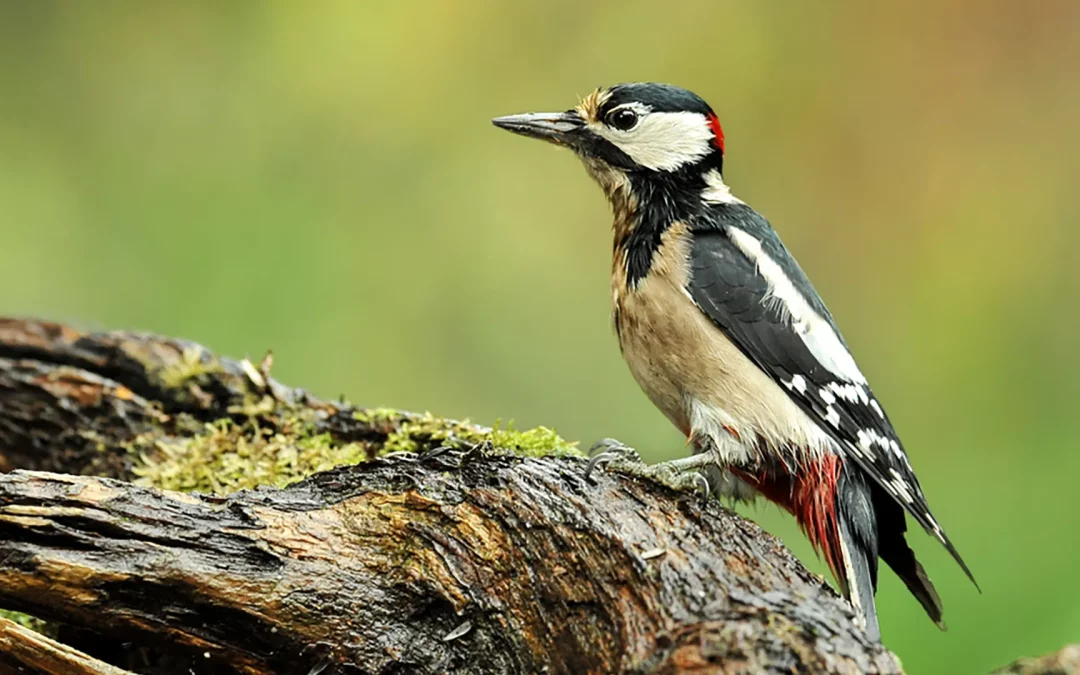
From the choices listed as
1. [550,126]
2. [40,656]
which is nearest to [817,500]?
[550,126]

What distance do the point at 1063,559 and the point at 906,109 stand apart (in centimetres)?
205

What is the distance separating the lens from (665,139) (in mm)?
2381

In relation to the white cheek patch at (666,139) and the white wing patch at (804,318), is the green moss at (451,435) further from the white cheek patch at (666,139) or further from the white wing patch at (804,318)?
the white cheek patch at (666,139)

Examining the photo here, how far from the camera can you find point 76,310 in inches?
173

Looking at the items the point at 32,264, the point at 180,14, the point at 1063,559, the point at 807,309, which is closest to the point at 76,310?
the point at 32,264

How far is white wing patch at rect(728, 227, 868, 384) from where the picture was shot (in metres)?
2.16

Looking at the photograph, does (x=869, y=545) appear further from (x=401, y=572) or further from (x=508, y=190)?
(x=508, y=190)

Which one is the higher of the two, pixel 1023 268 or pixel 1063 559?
pixel 1023 268

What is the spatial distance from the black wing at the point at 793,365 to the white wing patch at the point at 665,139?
0.26 m

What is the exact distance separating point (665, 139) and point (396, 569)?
1.22 metres

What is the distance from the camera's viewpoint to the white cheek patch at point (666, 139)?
7.75 feet

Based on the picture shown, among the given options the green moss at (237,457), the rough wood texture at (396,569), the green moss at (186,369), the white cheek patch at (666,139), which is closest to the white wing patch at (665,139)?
the white cheek patch at (666,139)

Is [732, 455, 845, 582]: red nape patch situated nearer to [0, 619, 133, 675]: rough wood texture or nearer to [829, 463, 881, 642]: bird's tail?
[829, 463, 881, 642]: bird's tail

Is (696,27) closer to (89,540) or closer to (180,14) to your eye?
(180,14)
